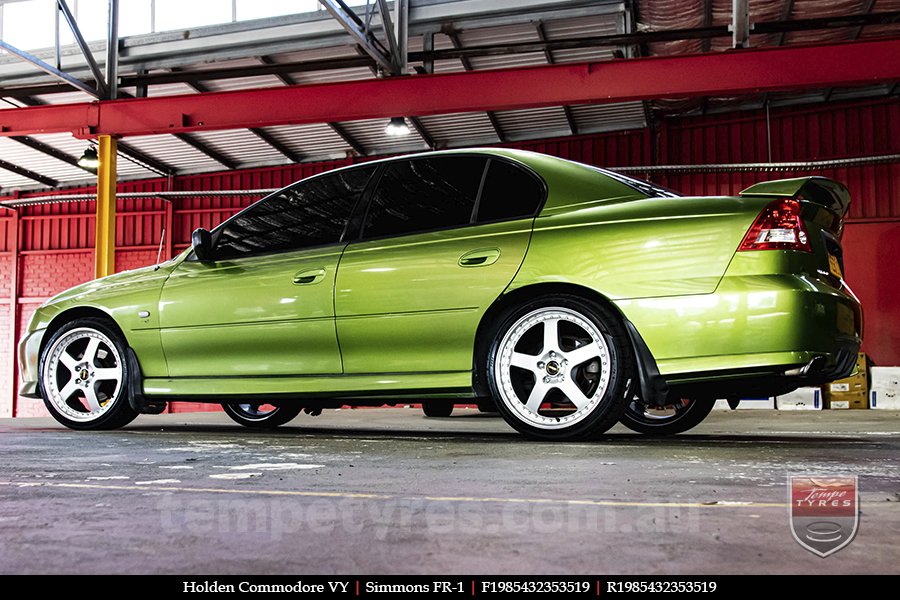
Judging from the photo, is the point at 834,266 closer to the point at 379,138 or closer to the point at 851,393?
the point at 851,393

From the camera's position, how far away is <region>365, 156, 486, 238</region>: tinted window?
410cm

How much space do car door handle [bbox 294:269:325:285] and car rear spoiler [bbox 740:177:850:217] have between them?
Answer: 2.04 meters

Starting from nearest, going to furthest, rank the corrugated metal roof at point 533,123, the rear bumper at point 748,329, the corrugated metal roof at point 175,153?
the rear bumper at point 748,329, the corrugated metal roof at point 533,123, the corrugated metal roof at point 175,153

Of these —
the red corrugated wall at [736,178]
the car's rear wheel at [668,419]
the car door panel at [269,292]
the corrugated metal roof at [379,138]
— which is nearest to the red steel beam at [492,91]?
the car's rear wheel at [668,419]

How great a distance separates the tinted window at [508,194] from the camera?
3926 millimetres

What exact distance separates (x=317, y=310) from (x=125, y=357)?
1399 millimetres

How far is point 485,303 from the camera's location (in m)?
3.82

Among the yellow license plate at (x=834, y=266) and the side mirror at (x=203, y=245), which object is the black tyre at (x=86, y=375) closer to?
the side mirror at (x=203, y=245)

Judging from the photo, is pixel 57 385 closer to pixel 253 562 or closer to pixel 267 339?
pixel 267 339

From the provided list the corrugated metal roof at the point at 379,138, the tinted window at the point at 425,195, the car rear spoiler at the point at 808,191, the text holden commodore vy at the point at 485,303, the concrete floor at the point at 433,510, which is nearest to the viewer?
the concrete floor at the point at 433,510

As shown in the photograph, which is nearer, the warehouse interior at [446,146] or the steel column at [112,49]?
the warehouse interior at [446,146]

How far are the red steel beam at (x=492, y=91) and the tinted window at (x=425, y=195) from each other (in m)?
5.42

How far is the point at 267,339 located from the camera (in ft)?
14.4
